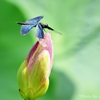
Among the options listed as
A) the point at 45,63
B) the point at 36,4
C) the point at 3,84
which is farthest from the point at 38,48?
the point at 36,4

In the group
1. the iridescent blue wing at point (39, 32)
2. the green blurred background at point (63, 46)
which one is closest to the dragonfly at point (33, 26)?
the iridescent blue wing at point (39, 32)

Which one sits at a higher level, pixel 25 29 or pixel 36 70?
pixel 25 29

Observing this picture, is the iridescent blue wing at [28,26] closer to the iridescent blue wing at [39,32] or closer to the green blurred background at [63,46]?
the iridescent blue wing at [39,32]

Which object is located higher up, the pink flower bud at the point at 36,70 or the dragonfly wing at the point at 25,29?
the dragonfly wing at the point at 25,29

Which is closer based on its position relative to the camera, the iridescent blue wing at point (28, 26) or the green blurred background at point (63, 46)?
the iridescent blue wing at point (28, 26)

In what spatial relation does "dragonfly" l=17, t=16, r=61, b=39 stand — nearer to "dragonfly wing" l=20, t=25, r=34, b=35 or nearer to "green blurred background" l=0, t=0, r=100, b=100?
"dragonfly wing" l=20, t=25, r=34, b=35

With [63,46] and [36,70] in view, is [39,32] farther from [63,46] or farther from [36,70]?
[63,46]

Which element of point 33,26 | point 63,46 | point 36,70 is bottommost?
point 63,46

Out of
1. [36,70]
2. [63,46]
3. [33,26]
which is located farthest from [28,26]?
[63,46]
